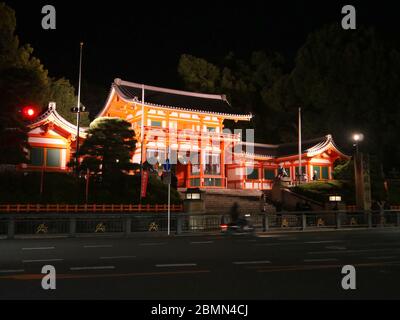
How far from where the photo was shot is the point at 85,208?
2670 centimetres

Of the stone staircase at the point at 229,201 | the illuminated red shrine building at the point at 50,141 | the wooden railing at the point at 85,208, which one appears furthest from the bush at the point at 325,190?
the illuminated red shrine building at the point at 50,141

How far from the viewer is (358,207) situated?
106 feet

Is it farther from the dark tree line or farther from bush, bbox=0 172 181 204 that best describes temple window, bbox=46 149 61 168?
the dark tree line

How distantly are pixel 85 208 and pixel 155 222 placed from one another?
640cm

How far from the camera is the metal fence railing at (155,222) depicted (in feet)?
66.8

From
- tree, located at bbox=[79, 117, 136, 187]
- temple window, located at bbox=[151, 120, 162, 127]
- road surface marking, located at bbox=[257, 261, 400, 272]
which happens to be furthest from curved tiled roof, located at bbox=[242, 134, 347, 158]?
road surface marking, located at bbox=[257, 261, 400, 272]

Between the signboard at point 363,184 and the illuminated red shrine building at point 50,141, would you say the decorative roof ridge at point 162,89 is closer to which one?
the illuminated red shrine building at point 50,141

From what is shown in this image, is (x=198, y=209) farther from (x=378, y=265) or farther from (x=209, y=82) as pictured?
(x=209, y=82)

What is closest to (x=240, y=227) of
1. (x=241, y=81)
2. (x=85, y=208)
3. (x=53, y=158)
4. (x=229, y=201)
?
(x=85, y=208)

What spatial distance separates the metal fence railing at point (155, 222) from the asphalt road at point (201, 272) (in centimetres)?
630

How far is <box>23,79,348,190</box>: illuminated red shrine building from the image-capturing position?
3650 centimetres

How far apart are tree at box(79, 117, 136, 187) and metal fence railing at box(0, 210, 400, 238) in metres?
6.78

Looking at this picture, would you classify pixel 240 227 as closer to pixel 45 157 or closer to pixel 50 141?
pixel 45 157

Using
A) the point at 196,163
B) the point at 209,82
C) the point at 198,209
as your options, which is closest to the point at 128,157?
the point at 198,209
